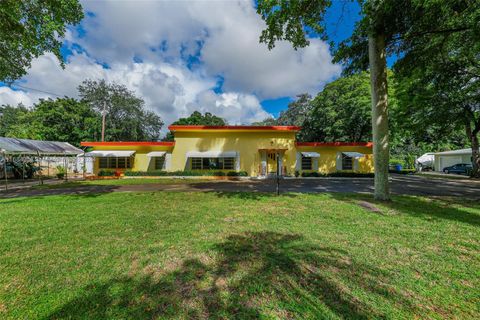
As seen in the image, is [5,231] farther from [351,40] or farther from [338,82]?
[338,82]

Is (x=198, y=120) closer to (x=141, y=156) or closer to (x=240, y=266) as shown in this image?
(x=141, y=156)

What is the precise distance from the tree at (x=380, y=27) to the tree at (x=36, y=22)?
27.0ft

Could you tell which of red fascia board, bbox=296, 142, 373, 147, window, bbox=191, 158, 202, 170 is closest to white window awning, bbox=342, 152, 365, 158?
red fascia board, bbox=296, 142, 373, 147

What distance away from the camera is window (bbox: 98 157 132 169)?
18312 mm

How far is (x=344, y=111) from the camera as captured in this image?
2133cm

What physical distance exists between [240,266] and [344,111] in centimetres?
2253

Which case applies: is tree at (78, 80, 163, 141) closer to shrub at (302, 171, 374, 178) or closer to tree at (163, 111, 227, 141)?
tree at (163, 111, 227, 141)

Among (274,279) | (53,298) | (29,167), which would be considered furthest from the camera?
(29,167)

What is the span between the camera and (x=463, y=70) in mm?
11969

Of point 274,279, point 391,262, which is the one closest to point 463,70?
point 391,262

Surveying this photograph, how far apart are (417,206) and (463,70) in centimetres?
1150

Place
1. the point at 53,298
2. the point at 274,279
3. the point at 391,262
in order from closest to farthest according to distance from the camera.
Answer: the point at 53,298, the point at 274,279, the point at 391,262

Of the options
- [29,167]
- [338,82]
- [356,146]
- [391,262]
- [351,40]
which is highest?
[338,82]

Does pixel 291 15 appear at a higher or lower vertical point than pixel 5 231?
higher
